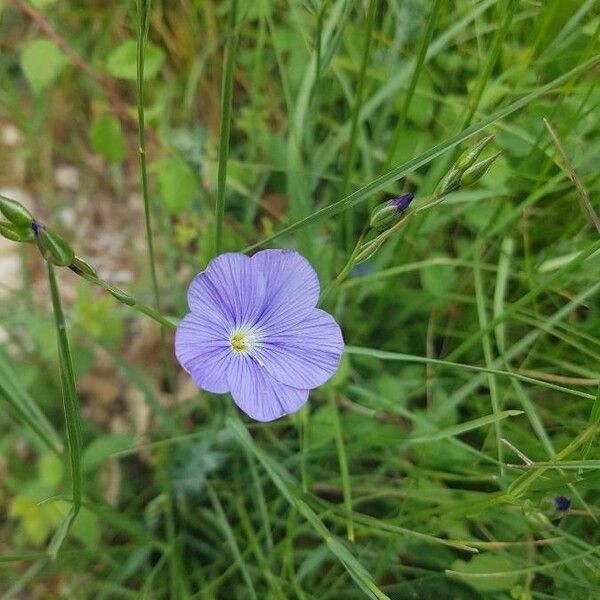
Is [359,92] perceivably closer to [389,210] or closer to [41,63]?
[389,210]

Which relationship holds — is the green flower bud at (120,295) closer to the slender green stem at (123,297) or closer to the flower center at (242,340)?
the slender green stem at (123,297)

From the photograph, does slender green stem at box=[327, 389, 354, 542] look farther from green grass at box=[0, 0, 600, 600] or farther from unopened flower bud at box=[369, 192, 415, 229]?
unopened flower bud at box=[369, 192, 415, 229]

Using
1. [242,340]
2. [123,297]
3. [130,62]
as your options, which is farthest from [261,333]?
[130,62]

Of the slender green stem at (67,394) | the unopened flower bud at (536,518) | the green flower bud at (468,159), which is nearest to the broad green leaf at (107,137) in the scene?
the slender green stem at (67,394)

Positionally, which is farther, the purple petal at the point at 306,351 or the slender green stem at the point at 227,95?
the purple petal at the point at 306,351

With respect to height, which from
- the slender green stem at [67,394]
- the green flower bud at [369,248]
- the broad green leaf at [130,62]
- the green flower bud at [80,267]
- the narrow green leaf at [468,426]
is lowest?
the narrow green leaf at [468,426]

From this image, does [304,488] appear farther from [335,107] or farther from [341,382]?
[335,107]

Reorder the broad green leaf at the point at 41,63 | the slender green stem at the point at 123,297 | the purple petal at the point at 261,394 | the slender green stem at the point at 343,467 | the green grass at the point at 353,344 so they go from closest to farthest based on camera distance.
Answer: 1. the slender green stem at the point at 123,297
2. the purple petal at the point at 261,394
3. the slender green stem at the point at 343,467
4. the green grass at the point at 353,344
5. the broad green leaf at the point at 41,63
